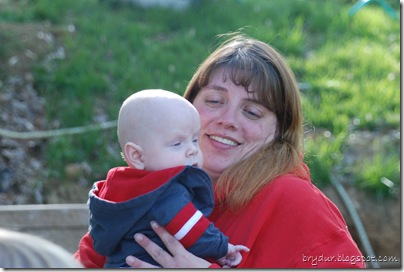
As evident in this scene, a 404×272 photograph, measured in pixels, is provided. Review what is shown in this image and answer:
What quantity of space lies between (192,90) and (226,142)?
31cm

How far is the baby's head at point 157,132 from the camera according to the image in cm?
234

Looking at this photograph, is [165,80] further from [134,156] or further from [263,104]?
[134,156]

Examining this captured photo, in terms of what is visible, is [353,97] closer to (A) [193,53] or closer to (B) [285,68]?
(A) [193,53]

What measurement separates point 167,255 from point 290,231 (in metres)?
0.45

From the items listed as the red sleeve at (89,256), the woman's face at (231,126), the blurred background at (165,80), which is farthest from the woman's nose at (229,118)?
the blurred background at (165,80)

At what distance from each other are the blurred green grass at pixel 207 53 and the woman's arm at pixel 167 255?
3090 mm

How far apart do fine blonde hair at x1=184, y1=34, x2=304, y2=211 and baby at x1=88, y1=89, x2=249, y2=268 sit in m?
0.30

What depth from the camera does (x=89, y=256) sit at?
8.71ft

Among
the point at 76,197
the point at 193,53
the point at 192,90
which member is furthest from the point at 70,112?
the point at 192,90

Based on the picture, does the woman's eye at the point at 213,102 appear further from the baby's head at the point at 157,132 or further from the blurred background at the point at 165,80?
the blurred background at the point at 165,80

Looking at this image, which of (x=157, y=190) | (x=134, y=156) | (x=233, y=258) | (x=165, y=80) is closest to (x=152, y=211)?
(x=157, y=190)

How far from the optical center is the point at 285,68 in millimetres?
2854

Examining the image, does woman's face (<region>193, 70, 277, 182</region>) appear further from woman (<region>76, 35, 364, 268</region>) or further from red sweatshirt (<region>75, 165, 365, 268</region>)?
red sweatshirt (<region>75, 165, 365, 268</region>)

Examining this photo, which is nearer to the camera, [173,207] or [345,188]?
[173,207]
